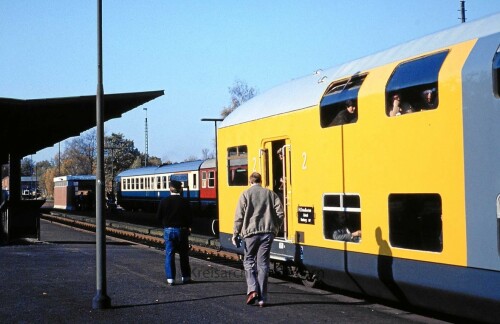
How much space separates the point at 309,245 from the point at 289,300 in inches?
35.9

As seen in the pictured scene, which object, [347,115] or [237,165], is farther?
[237,165]

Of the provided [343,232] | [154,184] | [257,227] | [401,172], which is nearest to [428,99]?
[401,172]

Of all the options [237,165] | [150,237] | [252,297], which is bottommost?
[150,237]

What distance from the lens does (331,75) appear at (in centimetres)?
1060

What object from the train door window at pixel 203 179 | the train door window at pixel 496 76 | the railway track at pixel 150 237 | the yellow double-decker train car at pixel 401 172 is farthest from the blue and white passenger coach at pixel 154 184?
the train door window at pixel 496 76

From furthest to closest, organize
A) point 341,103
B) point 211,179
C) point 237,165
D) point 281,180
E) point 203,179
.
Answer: point 203,179, point 211,179, point 237,165, point 281,180, point 341,103

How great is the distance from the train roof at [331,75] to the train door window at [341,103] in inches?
7.0

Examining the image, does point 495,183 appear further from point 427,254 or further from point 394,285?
point 394,285

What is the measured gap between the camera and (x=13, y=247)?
18969 mm

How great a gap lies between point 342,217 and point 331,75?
2.41 metres

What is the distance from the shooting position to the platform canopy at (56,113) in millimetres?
15859

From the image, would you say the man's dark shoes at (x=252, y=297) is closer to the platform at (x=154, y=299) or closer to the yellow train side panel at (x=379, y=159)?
the platform at (x=154, y=299)

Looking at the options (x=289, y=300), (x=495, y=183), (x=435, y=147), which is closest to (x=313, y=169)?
(x=289, y=300)

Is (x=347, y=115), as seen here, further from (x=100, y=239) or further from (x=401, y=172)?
(x=100, y=239)
